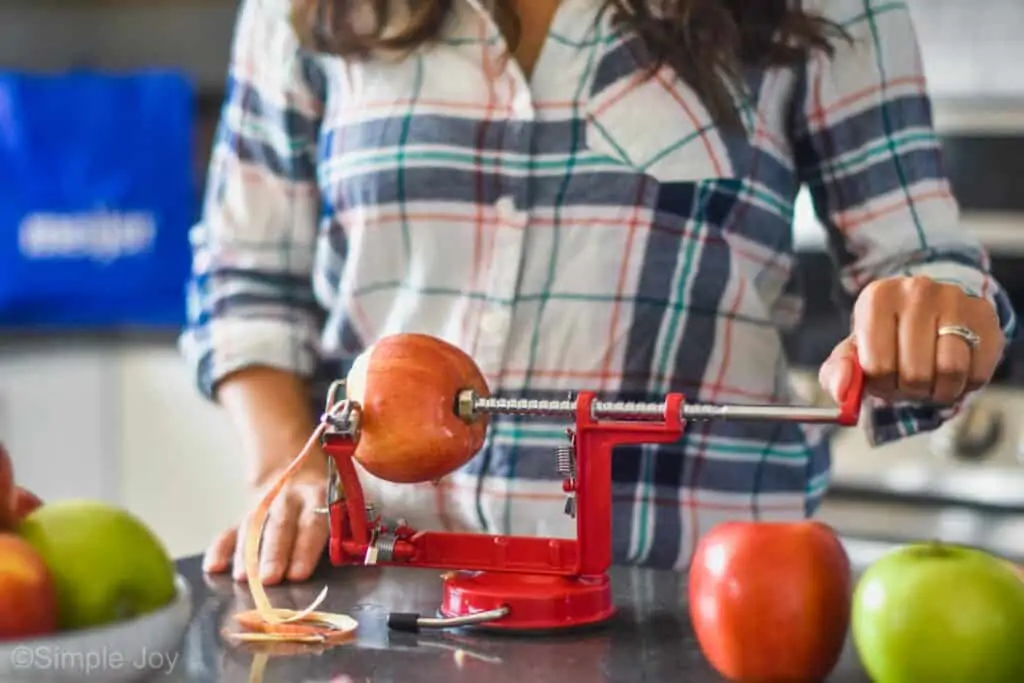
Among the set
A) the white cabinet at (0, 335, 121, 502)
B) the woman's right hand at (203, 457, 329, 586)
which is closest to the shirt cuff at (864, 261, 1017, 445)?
the woman's right hand at (203, 457, 329, 586)

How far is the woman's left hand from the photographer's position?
2.91 feet

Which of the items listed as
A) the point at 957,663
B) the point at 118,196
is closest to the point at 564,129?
the point at 957,663

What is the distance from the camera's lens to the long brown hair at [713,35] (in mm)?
1189

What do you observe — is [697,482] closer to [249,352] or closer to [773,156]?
[773,156]

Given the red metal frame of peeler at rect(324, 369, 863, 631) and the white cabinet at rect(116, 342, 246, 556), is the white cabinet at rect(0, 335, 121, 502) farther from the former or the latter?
the red metal frame of peeler at rect(324, 369, 863, 631)

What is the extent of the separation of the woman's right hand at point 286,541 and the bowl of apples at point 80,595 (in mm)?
240

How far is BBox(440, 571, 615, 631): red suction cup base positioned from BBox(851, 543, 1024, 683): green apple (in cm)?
20

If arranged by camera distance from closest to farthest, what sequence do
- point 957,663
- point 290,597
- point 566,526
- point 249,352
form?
point 957,663 → point 290,597 → point 566,526 → point 249,352

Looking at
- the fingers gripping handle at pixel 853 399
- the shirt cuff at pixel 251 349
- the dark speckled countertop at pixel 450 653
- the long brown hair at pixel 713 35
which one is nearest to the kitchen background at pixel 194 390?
the shirt cuff at pixel 251 349

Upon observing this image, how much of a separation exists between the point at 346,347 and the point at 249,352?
8cm

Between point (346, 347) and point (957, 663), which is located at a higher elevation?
point (346, 347)

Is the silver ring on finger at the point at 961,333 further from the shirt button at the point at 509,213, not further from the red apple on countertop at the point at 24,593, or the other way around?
the red apple on countertop at the point at 24,593

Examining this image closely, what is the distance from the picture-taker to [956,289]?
0.94 metres

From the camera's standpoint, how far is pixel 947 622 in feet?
2.49
